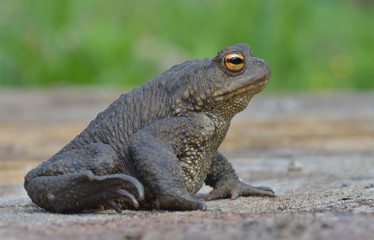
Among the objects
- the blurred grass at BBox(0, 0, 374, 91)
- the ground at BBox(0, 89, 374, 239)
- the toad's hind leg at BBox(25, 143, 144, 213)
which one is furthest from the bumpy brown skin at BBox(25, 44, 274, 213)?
the blurred grass at BBox(0, 0, 374, 91)

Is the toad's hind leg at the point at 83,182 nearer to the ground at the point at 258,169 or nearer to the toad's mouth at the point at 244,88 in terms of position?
the ground at the point at 258,169

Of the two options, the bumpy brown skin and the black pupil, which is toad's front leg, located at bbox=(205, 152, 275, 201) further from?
the black pupil

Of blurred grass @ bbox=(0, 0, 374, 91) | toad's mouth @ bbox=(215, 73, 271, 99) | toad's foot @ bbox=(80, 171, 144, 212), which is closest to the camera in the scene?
toad's foot @ bbox=(80, 171, 144, 212)

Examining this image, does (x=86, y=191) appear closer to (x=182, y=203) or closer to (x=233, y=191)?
(x=182, y=203)

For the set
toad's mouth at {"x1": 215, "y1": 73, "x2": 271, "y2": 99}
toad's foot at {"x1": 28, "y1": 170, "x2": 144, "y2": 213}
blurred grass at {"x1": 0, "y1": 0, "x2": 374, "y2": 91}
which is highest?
blurred grass at {"x1": 0, "y1": 0, "x2": 374, "y2": 91}

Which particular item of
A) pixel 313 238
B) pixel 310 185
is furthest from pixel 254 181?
pixel 313 238

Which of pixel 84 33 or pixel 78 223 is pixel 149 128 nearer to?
pixel 78 223

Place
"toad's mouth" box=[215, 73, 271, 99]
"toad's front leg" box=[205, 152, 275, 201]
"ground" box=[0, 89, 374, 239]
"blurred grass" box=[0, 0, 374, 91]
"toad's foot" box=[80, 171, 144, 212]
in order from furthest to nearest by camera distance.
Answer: "blurred grass" box=[0, 0, 374, 91] < "toad's front leg" box=[205, 152, 275, 201] < "toad's mouth" box=[215, 73, 271, 99] < "toad's foot" box=[80, 171, 144, 212] < "ground" box=[0, 89, 374, 239]

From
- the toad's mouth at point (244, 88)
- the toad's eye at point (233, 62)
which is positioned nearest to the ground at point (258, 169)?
the toad's mouth at point (244, 88)
